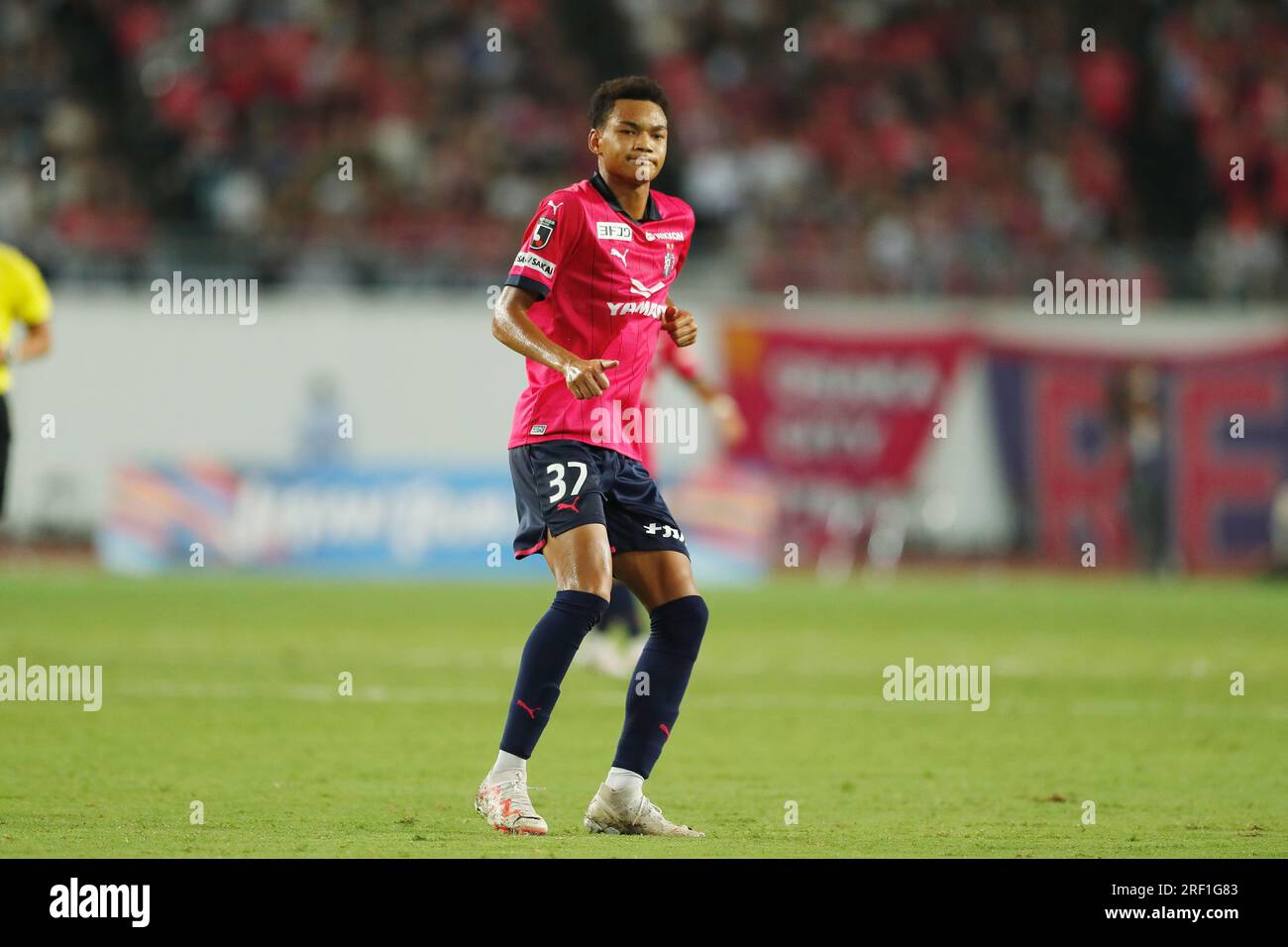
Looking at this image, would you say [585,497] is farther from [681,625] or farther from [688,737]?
[688,737]

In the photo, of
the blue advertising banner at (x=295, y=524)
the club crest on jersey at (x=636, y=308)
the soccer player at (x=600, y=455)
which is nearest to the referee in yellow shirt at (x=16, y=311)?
the soccer player at (x=600, y=455)

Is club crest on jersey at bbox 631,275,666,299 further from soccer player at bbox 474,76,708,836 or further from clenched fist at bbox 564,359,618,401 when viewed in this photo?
clenched fist at bbox 564,359,618,401

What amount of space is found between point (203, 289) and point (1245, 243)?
13381 millimetres

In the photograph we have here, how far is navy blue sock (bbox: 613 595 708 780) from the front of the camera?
6.66 meters

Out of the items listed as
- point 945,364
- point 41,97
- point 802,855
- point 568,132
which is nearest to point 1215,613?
point 945,364

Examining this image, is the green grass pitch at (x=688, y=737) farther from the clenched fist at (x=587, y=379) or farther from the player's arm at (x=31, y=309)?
the player's arm at (x=31, y=309)

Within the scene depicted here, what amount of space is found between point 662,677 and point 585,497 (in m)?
0.69

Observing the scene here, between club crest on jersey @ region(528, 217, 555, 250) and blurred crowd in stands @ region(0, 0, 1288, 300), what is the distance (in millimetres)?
16311

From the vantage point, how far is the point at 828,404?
938 inches

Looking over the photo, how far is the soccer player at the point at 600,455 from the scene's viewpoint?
651 cm

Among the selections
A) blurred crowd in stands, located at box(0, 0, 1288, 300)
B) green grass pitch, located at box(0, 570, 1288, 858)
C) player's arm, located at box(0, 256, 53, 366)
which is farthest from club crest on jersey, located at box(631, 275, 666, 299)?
blurred crowd in stands, located at box(0, 0, 1288, 300)

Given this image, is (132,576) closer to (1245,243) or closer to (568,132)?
(568,132)

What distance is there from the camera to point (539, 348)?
255 inches
